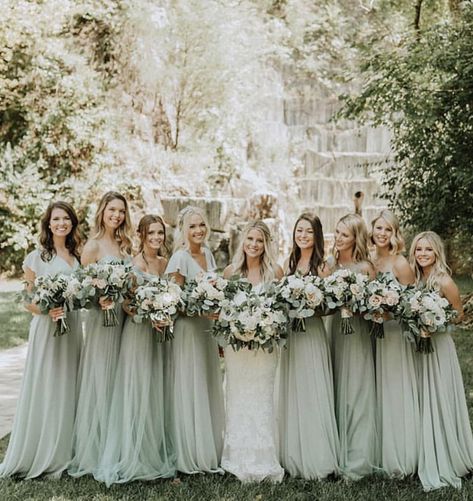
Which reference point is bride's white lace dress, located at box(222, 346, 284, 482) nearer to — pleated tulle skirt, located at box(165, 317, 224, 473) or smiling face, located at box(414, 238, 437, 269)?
pleated tulle skirt, located at box(165, 317, 224, 473)

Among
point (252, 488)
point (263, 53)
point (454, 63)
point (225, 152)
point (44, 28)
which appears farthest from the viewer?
point (263, 53)

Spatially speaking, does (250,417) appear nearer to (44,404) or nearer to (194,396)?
(194,396)

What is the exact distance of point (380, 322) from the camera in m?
4.60

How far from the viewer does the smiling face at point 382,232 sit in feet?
16.6

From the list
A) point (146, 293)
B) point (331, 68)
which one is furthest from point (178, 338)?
point (331, 68)

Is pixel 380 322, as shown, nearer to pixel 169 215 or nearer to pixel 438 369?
pixel 438 369

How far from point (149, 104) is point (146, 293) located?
46.5 feet

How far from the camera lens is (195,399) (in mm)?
4773

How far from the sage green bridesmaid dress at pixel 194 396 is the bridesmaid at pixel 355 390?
92 cm

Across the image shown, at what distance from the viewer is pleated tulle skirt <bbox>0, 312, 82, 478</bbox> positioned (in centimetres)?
467

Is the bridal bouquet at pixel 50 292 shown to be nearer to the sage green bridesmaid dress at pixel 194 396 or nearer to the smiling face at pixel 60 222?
the smiling face at pixel 60 222

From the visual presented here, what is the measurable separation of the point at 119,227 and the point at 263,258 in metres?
1.17

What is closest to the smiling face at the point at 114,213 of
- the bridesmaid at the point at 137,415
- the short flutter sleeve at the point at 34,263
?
the bridesmaid at the point at 137,415

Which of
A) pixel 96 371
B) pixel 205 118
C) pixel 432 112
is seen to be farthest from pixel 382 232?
pixel 205 118
